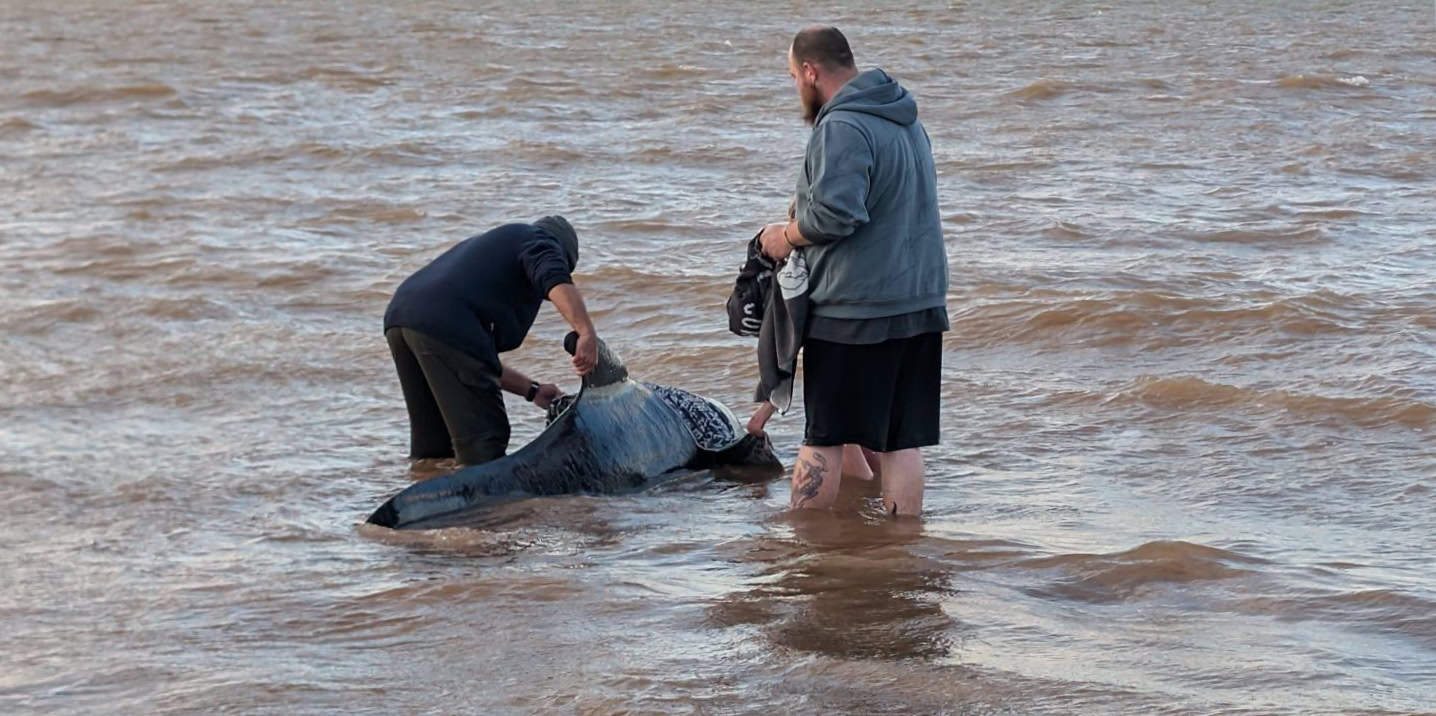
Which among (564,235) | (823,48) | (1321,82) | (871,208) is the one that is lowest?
(1321,82)

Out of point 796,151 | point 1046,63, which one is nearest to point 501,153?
point 796,151

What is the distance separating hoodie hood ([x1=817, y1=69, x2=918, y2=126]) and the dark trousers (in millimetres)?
1815

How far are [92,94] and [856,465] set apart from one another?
15385 mm

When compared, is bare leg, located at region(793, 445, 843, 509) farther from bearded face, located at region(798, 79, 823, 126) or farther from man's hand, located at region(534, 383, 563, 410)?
man's hand, located at region(534, 383, 563, 410)

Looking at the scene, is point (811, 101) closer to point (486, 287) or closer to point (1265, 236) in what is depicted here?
point (486, 287)

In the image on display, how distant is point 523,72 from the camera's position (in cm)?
2145

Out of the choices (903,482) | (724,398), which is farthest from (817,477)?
(724,398)

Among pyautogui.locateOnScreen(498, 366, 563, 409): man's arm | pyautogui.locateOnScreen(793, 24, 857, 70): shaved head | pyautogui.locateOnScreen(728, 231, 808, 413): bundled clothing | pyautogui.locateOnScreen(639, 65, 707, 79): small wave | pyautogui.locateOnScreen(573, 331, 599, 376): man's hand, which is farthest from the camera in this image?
pyautogui.locateOnScreen(639, 65, 707, 79): small wave

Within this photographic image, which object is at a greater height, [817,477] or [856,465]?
[817,477]

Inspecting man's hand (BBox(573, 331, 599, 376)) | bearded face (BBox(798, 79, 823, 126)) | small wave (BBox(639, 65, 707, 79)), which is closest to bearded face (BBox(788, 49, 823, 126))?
bearded face (BBox(798, 79, 823, 126))

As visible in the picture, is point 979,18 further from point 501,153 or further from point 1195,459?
point 1195,459

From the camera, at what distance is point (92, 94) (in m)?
20.2

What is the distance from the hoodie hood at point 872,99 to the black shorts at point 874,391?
700 mm

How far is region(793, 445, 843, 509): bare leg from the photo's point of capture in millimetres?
6250
